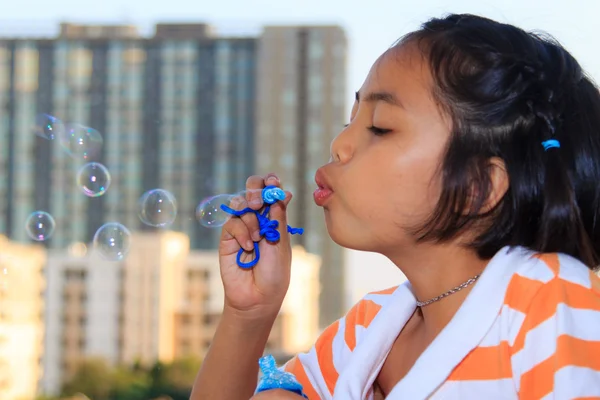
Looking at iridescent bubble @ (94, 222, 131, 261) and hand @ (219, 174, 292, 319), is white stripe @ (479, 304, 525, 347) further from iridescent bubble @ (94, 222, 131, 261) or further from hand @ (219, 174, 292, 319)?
iridescent bubble @ (94, 222, 131, 261)

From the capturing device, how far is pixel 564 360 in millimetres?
539

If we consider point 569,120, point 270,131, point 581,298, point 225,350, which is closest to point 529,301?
point 581,298

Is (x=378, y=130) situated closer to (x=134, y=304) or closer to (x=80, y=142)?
(x=80, y=142)

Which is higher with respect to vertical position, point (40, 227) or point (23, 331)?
point (40, 227)

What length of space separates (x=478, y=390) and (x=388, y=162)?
169mm

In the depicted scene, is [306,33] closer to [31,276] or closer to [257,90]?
[257,90]

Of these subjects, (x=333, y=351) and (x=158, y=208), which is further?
(x=158, y=208)

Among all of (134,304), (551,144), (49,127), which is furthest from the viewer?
(134,304)

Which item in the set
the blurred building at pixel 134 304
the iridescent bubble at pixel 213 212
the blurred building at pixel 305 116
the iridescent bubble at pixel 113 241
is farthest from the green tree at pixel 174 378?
the iridescent bubble at pixel 213 212

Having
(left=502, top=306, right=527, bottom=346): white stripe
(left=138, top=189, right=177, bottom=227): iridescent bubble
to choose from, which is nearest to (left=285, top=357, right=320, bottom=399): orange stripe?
(left=502, top=306, right=527, bottom=346): white stripe

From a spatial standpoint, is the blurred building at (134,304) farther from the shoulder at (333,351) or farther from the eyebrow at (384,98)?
the eyebrow at (384,98)

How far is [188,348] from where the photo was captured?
3017 cm

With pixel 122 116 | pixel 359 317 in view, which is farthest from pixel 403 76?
pixel 122 116

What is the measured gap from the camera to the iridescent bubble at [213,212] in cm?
107
